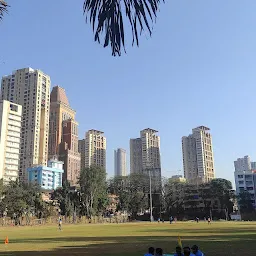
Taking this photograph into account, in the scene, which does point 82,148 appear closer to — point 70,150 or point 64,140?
point 70,150

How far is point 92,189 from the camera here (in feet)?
294

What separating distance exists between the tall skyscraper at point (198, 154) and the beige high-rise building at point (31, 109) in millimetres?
67182

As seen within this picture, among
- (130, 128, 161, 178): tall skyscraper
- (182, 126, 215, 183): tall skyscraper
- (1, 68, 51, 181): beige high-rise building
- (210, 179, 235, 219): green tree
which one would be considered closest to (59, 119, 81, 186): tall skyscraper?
(1, 68, 51, 181): beige high-rise building

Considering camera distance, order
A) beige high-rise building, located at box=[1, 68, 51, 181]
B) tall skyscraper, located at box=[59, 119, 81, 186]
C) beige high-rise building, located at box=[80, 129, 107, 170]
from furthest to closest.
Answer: beige high-rise building, located at box=[80, 129, 107, 170] → tall skyscraper, located at box=[59, 119, 81, 186] → beige high-rise building, located at box=[1, 68, 51, 181]

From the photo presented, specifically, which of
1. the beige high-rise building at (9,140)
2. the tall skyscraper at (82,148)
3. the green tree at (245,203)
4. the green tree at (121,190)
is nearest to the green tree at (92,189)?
the green tree at (121,190)

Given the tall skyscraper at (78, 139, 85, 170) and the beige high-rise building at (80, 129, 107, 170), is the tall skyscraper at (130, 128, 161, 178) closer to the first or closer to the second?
the beige high-rise building at (80, 129, 107, 170)

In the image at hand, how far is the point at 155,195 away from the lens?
110062 mm

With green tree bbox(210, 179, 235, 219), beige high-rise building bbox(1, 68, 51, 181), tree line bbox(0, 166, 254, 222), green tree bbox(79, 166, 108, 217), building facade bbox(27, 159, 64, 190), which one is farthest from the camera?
beige high-rise building bbox(1, 68, 51, 181)

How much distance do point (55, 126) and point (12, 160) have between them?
52.2m

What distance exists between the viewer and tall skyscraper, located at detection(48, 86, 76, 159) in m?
179

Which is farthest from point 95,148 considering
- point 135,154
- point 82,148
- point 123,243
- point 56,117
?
point 123,243

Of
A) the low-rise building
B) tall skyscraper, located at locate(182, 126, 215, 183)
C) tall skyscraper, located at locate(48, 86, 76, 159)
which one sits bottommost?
the low-rise building

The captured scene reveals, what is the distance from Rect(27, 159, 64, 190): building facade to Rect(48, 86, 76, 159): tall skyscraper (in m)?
21.4

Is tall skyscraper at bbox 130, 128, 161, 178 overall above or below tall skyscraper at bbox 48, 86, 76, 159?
below
